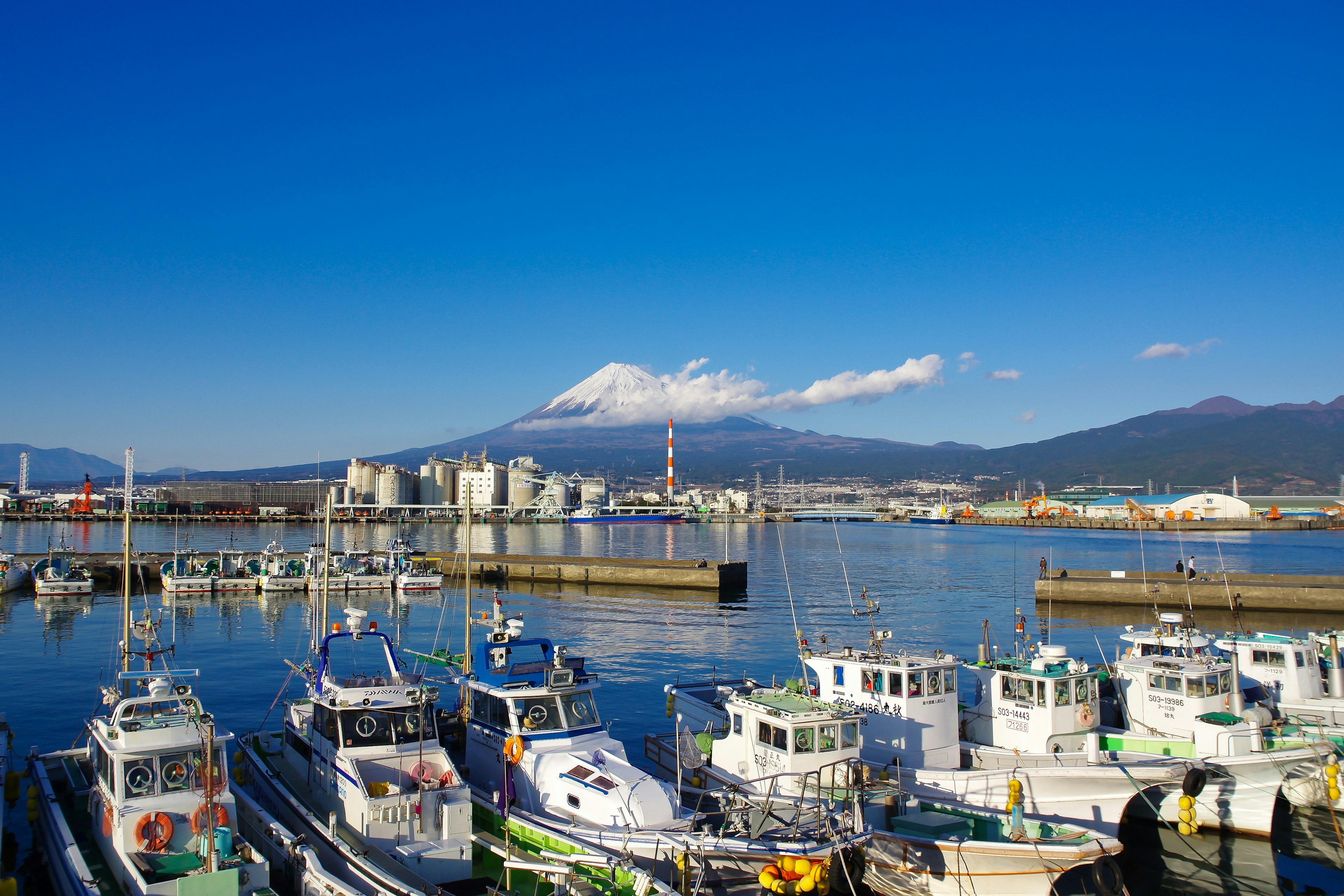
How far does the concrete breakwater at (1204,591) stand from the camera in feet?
130

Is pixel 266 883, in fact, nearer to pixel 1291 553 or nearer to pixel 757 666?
pixel 757 666

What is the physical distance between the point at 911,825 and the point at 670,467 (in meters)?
145

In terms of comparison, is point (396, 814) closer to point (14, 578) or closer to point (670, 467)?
point (14, 578)

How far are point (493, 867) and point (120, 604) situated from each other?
39167 mm

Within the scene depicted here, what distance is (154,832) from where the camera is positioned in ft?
30.2

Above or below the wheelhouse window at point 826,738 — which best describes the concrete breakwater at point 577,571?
below

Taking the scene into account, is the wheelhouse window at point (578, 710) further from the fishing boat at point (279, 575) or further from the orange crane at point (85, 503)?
the orange crane at point (85, 503)

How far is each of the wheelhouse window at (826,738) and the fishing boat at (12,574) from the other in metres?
46.4

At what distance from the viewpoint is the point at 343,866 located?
9766 millimetres

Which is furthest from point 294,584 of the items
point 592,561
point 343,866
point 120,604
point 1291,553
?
point 1291,553

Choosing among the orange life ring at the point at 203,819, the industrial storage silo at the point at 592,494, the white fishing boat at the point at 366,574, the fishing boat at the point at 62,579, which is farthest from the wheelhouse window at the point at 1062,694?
the industrial storage silo at the point at 592,494

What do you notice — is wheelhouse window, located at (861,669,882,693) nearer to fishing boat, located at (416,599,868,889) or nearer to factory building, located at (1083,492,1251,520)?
fishing boat, located at (416,599,868,889)

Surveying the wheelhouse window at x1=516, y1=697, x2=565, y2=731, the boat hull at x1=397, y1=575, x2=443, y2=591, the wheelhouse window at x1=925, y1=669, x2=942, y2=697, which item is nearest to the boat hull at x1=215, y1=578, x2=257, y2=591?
the boat hull at x1=397, y1=575, x2=443, y2=591

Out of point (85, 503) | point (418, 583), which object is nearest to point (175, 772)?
point (418, 583)
